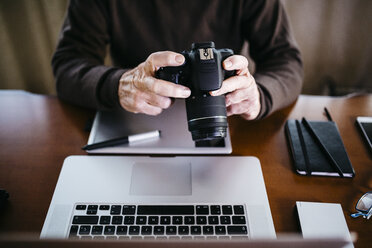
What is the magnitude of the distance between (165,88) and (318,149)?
36cm

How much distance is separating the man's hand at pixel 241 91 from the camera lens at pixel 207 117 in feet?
0.07

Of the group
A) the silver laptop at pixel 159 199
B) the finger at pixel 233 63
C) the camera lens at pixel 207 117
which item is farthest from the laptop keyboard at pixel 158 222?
the finger at pixel 233 63

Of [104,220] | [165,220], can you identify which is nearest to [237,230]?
[165,220]

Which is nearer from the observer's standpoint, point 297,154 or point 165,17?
point 297,154

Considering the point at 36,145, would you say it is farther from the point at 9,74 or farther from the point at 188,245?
the point at 9,74

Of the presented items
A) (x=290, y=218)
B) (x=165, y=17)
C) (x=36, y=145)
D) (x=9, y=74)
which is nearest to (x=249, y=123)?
(x=290, y=218)

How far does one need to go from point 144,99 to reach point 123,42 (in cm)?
35

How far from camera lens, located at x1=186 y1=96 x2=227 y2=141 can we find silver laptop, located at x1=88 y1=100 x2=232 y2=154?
4.1 inches

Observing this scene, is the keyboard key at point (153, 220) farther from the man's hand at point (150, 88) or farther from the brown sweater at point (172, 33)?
the brown sweater at point (172, 33)

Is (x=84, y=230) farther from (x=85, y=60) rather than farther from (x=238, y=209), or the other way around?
(x=85, y=60)

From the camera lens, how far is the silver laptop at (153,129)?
63 centimetres

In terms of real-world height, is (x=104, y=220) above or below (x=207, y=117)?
below

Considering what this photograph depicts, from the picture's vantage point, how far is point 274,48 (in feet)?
2.74

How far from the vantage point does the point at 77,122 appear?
28.0 inches
